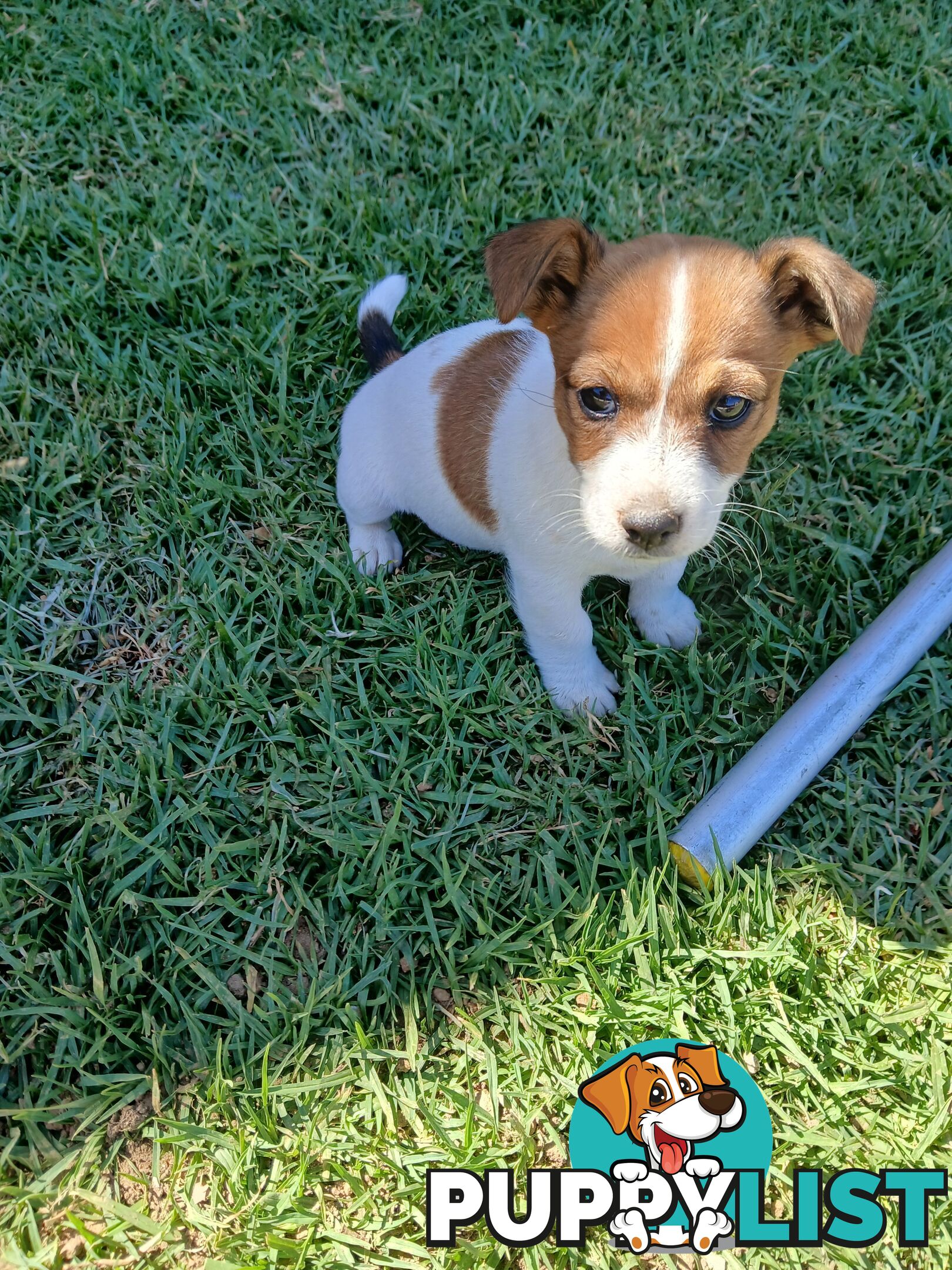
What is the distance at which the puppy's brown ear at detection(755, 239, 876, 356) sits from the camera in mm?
2586

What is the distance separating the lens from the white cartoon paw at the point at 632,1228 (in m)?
2.50

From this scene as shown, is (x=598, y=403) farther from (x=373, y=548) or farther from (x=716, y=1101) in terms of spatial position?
(x=716, y=1101)

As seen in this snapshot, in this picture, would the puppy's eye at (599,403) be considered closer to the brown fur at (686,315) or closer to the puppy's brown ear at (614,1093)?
the brown fur at (686,315)

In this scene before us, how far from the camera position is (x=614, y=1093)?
2682 millimetres

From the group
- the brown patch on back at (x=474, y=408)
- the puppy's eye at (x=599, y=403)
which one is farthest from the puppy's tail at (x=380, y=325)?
the puppy's eye at (x=599, y=403)

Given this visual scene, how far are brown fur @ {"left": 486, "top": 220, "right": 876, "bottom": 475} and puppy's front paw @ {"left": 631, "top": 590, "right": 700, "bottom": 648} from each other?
0.92 meters

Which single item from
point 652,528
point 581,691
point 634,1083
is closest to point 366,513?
point 581,691

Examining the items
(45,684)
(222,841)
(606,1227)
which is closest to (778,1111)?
(606,1227)

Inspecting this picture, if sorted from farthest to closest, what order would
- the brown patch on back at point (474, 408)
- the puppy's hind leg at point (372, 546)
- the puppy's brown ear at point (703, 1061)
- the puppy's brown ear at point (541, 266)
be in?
the puppy's hind leg at point (372, 546)
the brown patch on back at point (474, 408)
the puppy's brown ear at point (703, 1061)
the puppy's brown ear at point (541, 266)

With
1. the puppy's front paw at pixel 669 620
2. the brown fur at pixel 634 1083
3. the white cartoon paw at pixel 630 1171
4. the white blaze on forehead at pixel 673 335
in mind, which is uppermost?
the white blaze on forehead at pixel 673 335

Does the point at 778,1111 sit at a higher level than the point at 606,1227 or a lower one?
higher

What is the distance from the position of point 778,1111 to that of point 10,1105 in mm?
2310

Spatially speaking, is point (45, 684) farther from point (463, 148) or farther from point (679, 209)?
point (679, 209)

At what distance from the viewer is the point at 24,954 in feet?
9.52
